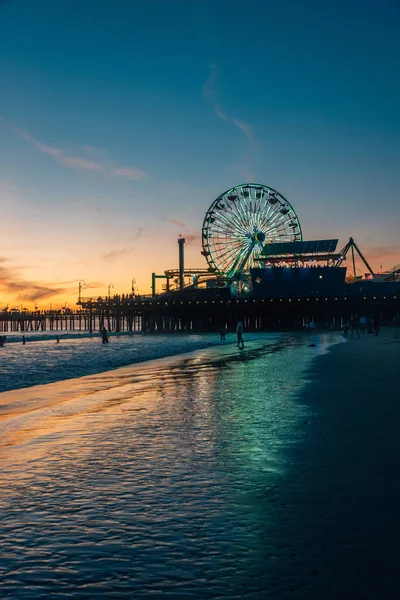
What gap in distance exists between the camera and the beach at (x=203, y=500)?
200 inches

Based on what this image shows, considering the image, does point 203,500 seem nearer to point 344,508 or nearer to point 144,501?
point 144,501

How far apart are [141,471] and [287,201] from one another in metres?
96.4

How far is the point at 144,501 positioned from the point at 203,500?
703 mm

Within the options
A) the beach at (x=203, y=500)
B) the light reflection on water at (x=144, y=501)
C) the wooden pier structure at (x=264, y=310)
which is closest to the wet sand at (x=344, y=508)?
the beach at (x=203, y=500)

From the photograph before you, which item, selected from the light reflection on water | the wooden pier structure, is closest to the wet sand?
the light reflection on water

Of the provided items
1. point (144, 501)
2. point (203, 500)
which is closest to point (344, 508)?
point (203, 500)

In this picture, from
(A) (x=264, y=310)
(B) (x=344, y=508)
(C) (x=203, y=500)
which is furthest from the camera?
(A) (x=264, y=310)

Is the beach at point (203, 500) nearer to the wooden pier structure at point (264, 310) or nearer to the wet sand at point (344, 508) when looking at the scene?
the wet sand at point (344, 508)

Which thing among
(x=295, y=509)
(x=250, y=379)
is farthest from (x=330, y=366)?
(x=295, y=509)

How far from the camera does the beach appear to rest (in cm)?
509

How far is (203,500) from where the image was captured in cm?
739

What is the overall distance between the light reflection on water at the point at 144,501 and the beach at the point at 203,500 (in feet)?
0.07

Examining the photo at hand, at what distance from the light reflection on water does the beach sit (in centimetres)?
2

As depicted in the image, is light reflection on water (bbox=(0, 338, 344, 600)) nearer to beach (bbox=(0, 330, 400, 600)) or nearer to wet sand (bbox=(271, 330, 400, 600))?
beach (bbox=(0, 330, 400, 600))
